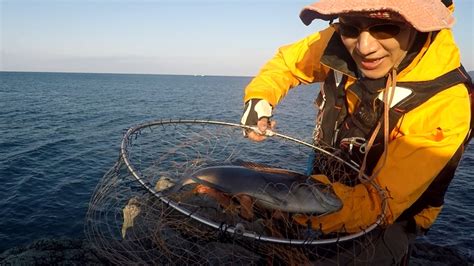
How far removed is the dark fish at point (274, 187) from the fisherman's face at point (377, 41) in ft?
4.23

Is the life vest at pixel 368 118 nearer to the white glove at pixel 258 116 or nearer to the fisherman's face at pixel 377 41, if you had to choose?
the fisherman's face at pixel 377 41

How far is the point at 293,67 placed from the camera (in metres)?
4.88

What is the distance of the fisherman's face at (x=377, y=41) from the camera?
10.0ft

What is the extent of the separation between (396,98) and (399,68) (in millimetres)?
285

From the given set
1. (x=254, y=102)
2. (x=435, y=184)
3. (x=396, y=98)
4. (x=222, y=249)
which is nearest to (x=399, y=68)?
(x=396, y=98)

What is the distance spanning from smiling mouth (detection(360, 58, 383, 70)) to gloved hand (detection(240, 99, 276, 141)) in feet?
4.31

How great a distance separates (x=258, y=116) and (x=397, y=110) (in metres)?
1.58

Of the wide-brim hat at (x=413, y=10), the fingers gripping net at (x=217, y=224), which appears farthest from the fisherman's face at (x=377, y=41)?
the fingers gripping net at (x=217, y=224)

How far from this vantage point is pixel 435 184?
314 centimetres

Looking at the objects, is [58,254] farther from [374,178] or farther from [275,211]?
[374,178]

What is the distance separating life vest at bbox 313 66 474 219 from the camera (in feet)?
10.6

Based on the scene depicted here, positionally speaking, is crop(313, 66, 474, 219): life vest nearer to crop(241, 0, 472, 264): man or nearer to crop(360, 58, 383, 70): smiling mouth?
crop(241, 0, 472, 264): man

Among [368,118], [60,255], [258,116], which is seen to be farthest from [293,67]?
[60,255]

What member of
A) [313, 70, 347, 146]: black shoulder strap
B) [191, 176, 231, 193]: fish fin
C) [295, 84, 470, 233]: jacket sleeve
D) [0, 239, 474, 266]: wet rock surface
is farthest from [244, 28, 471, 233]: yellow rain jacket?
[0, 239, 474, 266]: wet rock surface
